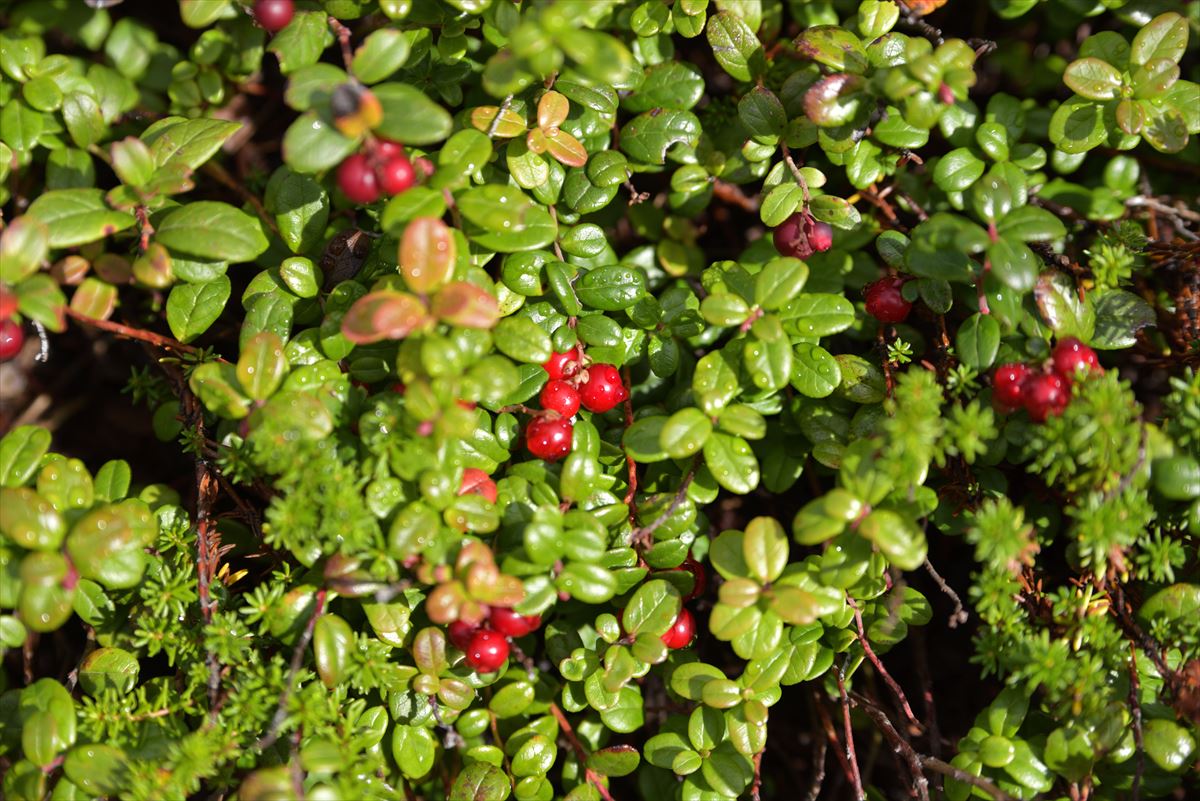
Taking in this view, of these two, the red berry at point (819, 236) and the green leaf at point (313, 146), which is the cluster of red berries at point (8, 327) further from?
the red berry at point (819, 236)

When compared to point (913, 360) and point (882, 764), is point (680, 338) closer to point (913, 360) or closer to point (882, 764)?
point (913, 360)

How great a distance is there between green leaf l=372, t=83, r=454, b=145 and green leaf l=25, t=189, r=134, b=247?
0.85 m

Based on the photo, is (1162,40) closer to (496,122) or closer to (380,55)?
(496,122)

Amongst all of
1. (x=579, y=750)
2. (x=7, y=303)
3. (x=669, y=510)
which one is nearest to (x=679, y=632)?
(x=669, y=510)

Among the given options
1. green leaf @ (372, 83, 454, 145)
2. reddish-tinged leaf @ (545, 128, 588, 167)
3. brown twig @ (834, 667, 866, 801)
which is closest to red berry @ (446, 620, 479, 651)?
brown twig @ (834, 667, 866, 801)

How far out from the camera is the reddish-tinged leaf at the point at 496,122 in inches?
105

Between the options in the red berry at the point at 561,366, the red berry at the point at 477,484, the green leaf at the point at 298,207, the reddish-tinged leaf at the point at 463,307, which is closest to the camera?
the reddish-tinged leaf at the point at 463,307

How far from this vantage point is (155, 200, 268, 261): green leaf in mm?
2514

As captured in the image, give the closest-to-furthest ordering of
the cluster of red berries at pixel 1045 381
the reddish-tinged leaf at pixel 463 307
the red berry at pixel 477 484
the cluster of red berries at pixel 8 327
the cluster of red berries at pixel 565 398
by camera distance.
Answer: the reddish-tinged leaf at pixel 463 307
the cluster of red berries at pixel 8 327
the cluster of red berries at pixel 1045 381
the red berry at pixel 477 484
the cluster of red berries at pixel 565 398

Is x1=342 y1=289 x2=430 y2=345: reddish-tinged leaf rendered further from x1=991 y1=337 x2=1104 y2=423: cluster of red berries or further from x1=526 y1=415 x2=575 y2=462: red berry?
x1=991 y1=337 x2=1104 y2=423: cluster of red berries

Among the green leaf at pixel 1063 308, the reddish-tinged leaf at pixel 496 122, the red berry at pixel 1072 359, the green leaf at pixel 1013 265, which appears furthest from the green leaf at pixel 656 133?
the red berry at pixel 1072 359

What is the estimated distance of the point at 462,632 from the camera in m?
2.48

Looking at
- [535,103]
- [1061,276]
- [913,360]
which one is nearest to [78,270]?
[535,103]

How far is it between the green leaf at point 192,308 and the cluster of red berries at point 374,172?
0.76 metres
